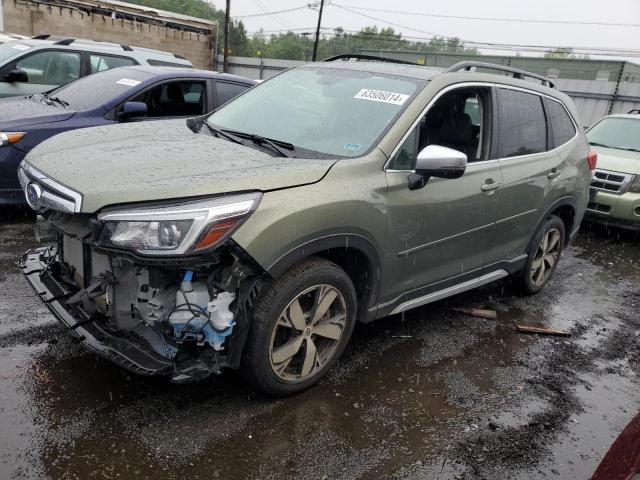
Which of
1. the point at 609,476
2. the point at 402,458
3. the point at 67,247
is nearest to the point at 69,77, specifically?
the point at 67,247

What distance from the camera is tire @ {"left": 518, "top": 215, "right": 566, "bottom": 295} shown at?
15.3 feet

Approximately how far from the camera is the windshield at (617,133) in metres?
8.10

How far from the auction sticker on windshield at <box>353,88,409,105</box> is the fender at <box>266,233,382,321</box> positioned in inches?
38.2

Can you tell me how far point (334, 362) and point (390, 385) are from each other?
0.42 metres

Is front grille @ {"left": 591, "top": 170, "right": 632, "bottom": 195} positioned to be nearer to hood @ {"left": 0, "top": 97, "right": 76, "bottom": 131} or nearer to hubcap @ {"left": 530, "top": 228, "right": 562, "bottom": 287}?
hubcap @ {"left": 530, "top": 228, "right": 562, "bottom": 287}

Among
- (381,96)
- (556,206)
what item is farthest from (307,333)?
(556,206)

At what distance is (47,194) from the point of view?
8.58ft

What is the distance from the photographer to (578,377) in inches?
146

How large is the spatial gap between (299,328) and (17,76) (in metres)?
5.85

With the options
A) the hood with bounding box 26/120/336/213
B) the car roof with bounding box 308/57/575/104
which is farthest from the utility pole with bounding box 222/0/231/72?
the hood with bounding box 26/120/336/213

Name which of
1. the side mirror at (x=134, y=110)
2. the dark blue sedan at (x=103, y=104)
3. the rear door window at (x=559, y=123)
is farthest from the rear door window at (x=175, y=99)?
the rear door window at (x=559, y=123)

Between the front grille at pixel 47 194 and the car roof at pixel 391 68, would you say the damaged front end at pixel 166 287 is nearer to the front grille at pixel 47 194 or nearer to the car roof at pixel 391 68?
the front grille at pixel 47 194

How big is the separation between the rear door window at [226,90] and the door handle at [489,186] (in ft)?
11.8

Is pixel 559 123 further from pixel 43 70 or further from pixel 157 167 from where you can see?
pixel 43 70
